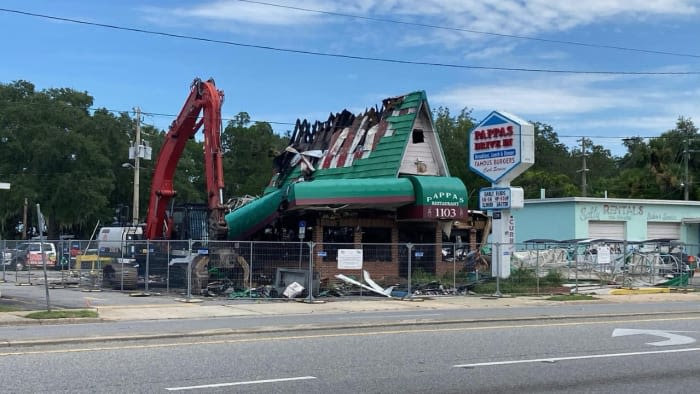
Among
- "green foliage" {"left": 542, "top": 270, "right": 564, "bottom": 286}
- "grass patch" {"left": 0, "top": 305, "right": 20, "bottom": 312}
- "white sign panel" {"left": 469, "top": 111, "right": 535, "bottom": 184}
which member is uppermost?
"white sign panel" {"left": 469, "top": 111, "right": 535, "bottom": 184}

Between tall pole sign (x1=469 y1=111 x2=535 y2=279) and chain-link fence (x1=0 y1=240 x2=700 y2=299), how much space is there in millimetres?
404

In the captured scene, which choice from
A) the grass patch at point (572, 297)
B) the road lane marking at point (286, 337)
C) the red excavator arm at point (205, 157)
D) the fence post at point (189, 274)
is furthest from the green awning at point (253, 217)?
the road lane marking at point (286, 337)

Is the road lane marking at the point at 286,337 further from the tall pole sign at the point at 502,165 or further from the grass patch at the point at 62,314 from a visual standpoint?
the tall pole sign at the point at 502,165

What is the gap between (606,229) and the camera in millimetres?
46531

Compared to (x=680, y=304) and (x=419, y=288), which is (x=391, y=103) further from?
(x=680, y=304)

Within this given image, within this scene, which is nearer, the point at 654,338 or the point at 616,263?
the point at 654,338

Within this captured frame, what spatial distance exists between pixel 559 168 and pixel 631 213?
41.5 m

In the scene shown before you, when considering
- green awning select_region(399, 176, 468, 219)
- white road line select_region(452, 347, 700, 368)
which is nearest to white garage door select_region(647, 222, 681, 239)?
green awning select_region(399, 176, 468, 219)

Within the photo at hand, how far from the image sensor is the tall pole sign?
26.9m

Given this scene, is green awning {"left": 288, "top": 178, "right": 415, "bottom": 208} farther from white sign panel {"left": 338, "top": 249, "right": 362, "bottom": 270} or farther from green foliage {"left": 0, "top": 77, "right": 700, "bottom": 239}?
green foliage {"left": 0, "top": 77, "right": 700, "bottom": 239}

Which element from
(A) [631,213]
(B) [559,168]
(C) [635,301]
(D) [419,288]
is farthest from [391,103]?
(B) [559,168]

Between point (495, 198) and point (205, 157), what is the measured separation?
10.2 m

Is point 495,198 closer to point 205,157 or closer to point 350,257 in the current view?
point 350,257

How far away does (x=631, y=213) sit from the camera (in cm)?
4700
